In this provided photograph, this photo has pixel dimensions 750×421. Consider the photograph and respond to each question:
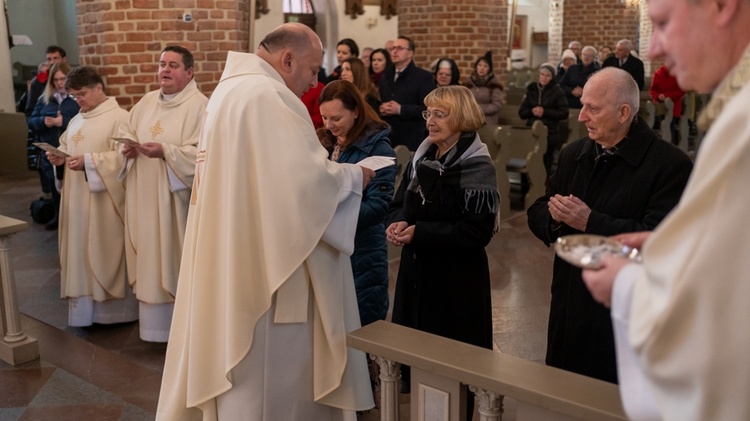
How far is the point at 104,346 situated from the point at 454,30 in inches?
285

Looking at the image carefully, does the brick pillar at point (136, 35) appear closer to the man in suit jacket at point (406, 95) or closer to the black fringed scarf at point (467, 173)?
the man in suit jacket at point (406, 95)

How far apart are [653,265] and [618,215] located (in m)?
1.59

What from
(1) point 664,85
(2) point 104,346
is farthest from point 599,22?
(2) point 104,346

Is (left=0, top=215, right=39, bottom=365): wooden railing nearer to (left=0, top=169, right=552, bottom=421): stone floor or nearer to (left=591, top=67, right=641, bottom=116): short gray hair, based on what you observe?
(left=0, top=169, right=552, bottom=421): stone floor

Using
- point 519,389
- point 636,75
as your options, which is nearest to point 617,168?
point 519,389

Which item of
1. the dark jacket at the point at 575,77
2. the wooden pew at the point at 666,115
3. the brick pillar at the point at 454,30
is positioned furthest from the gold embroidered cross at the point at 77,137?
the wooden pew at the point at 666,115

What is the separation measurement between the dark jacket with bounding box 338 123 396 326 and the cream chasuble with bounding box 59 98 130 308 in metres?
2.30

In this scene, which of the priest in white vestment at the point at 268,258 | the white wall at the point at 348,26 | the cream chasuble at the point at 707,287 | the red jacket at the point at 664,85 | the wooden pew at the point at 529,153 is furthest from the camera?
the white wall at the point at 348,26

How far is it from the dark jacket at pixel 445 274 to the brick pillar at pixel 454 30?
7621 millimetres

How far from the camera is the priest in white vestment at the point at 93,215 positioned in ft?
17.3

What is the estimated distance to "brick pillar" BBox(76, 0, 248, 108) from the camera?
6.36m

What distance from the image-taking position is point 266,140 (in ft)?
8.99

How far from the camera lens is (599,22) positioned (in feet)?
66.3

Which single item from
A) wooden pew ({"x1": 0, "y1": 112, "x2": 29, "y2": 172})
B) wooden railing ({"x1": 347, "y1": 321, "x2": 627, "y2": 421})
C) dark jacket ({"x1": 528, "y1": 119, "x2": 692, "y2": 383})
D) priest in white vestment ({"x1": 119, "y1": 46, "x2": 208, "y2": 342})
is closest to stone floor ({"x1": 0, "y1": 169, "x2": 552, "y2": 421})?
priest in white vestment ({"x1": 119, "y1": 46, "x2": 208, "y2": 342})
